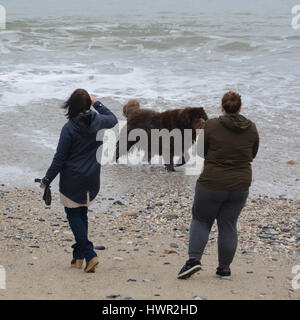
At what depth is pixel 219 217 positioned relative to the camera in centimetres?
478

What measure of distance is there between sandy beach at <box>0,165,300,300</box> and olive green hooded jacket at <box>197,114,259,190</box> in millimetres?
907


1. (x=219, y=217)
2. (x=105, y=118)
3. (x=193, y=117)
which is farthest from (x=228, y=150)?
(x=193, y=117)

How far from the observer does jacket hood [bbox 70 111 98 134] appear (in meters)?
4.77

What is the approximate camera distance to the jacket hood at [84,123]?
4.77m

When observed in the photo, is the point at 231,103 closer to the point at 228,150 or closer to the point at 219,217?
the point at 228,150

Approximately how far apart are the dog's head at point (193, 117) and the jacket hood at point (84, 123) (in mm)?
3998

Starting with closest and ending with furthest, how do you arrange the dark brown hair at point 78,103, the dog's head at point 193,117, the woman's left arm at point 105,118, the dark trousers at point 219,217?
the dark trousers at point 219,217
the dark brown hair at point 78,103
the woman's left arm at point 105,118
the dog's head at point 193,117

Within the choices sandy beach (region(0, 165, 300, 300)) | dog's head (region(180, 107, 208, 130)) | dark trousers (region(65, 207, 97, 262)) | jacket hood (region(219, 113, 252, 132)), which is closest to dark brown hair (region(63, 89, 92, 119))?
dark trousers (region(65, 207, 97, 262))

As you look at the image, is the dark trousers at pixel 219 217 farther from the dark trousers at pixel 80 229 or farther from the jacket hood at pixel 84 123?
the jacket hood at pixel 84 123

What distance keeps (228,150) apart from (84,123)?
4.06 feet

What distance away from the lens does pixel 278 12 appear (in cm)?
3656

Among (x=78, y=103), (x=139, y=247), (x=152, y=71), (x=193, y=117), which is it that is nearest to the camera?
(x=78, y=103)

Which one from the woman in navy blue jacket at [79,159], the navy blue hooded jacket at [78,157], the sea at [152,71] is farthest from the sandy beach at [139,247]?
the sea at [152,71]

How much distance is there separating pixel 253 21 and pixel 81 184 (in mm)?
29498
